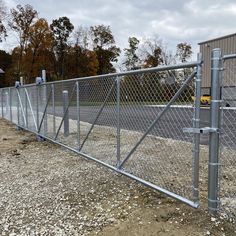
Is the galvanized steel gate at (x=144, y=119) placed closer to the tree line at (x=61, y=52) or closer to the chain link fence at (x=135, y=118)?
the chain link fence at (x=135, y=118)

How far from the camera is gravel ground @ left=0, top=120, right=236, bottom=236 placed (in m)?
3.20

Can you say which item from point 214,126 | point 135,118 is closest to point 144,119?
point 135,118

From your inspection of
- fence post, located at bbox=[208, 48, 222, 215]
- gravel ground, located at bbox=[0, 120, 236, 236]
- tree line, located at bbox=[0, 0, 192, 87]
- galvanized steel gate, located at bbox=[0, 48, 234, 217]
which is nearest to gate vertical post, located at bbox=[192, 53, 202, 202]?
galvanized steel gate, located at bbox=[0, 48, 234, 217]

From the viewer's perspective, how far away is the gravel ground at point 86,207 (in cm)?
320

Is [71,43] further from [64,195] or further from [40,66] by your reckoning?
[64,195]

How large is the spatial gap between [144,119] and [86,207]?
1.58 m

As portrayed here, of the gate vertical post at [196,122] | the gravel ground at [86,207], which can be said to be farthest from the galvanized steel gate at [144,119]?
the gravel ground at [86,207]

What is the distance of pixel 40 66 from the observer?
45.4 m

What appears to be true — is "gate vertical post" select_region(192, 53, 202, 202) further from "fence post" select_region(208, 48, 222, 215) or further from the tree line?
the tree line

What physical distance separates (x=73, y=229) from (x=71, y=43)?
4909cm

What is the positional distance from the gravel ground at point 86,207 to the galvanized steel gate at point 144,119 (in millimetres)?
182

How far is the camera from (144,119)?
184 inches

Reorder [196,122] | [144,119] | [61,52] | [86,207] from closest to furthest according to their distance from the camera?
1. [196,122]
2. [86,207]
3. [144,119]
4. [61,52]

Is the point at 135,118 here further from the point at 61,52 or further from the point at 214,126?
the point at 61,52
